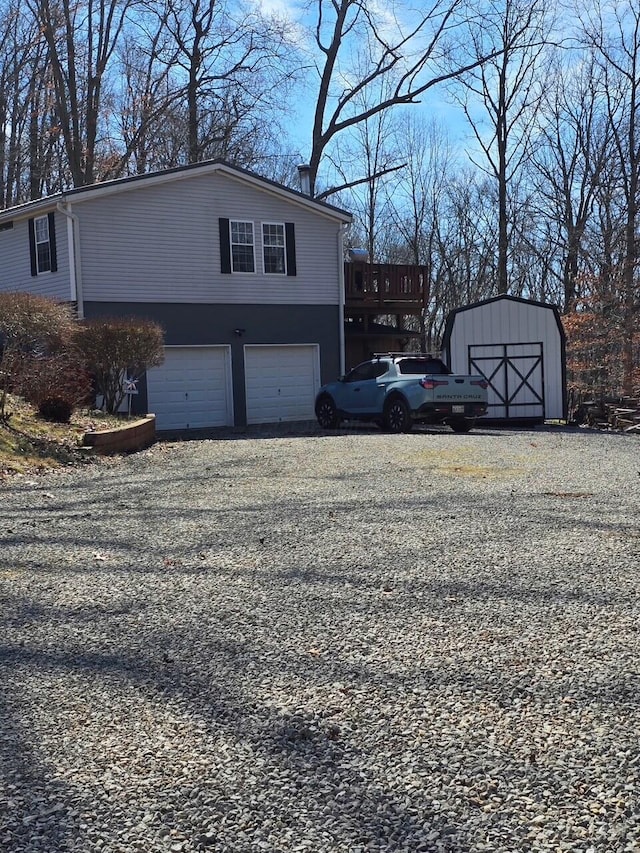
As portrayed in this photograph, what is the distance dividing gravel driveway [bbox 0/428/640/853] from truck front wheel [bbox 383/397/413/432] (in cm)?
860

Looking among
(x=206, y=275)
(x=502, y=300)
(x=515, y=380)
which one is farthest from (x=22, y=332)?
(x=515, y=380)

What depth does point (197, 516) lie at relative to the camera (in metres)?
7.75

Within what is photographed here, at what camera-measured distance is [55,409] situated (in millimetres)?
13266

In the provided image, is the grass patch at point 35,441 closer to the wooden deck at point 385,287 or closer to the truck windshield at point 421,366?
the truck windshield at point 421,366

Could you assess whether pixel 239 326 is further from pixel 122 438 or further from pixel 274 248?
pixel 122 438

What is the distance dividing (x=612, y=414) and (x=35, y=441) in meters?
13.1

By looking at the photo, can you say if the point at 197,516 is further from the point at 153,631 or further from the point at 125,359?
the point at 125,359

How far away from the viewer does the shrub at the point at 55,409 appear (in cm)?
1322

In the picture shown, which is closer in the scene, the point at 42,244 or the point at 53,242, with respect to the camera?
the point at 53,242

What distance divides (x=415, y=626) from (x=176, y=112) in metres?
30.1

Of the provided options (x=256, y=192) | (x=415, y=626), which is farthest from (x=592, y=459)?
(x=256, y=192)

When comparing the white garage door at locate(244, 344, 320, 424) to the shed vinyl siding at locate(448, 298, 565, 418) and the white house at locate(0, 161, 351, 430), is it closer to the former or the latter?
the white house at locate(0, 161, 351, 430)

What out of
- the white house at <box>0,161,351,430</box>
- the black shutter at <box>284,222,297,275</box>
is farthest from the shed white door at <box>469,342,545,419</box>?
the black shutter at <box>284,222,297,275</box>

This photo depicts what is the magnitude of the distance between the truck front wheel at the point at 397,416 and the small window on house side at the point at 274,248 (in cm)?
633
